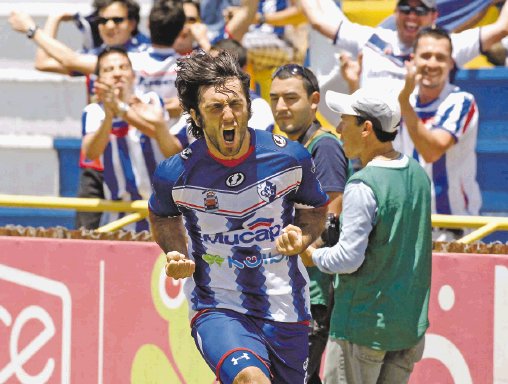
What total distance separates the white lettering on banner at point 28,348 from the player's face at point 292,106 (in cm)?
202

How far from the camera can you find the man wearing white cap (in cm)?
619

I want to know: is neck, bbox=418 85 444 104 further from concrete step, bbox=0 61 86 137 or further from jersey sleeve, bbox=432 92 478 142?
concrete step, bbox=0 61 86 137

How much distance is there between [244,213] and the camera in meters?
5.88

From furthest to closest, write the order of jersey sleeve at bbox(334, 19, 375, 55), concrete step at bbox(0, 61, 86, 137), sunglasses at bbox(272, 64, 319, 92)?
concrete step at bbox(0, 61, 86, 137) < jersey sleeve at bbox(334, 19, 375, 55) < sunglasses at bbox(272, 64, 319, 92)

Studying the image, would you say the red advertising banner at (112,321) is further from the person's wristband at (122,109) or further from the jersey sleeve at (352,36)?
the jersey sleeve at (352,36)

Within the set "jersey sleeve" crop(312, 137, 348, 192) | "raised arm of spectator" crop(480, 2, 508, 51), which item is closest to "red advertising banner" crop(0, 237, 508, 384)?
"jersey sleeve" crop(312, 137, 348, 192)

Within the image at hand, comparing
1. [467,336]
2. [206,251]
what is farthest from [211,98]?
[467,336]

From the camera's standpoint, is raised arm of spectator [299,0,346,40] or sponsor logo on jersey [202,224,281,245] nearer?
sponsor logo on jersey [202,224,281,245]

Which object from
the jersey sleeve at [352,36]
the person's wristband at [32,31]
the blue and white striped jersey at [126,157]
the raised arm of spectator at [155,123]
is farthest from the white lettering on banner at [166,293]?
the person's wristband at [32,31]

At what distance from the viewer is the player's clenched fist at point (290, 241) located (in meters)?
5.55

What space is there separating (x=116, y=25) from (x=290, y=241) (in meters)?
4.42

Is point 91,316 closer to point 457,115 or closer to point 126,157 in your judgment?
point 126,157

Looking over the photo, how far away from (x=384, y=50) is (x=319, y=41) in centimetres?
128

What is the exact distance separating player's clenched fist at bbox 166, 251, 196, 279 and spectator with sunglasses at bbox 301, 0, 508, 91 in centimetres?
313
